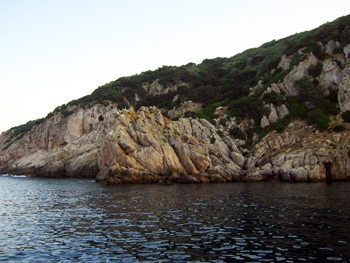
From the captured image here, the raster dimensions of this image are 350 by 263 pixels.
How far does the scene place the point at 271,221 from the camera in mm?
37188

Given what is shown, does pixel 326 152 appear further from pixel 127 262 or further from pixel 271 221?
pixel 127 262

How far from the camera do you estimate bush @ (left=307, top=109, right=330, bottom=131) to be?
280 ft

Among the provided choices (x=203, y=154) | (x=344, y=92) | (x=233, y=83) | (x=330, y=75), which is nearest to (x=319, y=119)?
(x=344, y=92)

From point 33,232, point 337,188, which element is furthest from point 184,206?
point 337,188

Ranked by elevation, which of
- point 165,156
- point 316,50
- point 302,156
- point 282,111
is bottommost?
point 302,156

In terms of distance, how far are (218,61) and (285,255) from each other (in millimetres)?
148857

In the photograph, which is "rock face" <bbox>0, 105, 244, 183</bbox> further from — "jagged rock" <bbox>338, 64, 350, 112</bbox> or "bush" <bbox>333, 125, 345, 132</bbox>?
"jagged rock" <bbox>338, 64, 350, 112</bbox>

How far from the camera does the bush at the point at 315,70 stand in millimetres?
98438

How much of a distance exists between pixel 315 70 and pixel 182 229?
250ft

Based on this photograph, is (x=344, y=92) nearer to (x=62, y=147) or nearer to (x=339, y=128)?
(x=339, y=128)

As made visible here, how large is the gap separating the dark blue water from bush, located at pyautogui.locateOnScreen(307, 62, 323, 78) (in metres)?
47.4

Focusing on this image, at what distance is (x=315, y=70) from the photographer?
3895 inches

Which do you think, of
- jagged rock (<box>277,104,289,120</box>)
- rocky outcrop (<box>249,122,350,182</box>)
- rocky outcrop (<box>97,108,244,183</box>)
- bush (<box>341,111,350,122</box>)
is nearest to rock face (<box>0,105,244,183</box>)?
rocky outcrop (<box>97,108,244,183</box>)

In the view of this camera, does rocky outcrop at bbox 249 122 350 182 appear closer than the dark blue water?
No
